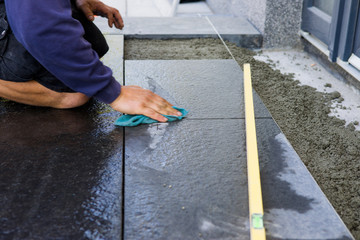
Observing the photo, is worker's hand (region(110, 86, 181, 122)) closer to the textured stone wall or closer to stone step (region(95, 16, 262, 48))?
stone step (region(95, 16, 262, 48))

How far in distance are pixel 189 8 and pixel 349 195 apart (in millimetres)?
5709

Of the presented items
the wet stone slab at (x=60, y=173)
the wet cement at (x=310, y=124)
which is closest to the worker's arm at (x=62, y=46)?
the wet stone slab at (x=60, y=173)

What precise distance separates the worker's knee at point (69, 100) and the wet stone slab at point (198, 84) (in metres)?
0.50

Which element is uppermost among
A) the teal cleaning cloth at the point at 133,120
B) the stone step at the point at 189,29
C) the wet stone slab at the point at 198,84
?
the teal cleaning cloth at the point at 133,120

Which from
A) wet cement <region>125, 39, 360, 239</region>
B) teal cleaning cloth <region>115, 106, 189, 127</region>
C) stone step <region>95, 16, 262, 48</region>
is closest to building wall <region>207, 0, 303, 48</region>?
stone step <region>95, 16, 262, 48</region>

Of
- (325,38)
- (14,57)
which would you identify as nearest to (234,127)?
(14,57)

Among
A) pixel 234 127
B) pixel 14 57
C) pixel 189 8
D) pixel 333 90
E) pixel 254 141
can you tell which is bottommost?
pixel 189 8

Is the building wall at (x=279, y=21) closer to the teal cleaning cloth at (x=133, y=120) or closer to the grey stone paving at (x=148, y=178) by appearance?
the grey stone paving at (x=148, y=178)

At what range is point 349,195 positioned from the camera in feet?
6.49

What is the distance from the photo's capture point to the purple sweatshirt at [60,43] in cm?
185

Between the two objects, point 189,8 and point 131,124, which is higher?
point 131,124

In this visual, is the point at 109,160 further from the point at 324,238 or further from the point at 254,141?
the point at 324,238

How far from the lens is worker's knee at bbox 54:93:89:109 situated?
2468 mm

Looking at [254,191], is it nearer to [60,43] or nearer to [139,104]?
[139,104]
